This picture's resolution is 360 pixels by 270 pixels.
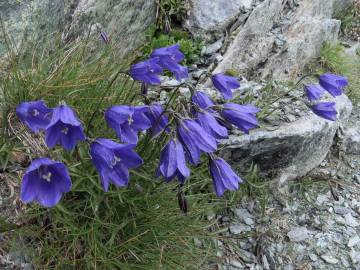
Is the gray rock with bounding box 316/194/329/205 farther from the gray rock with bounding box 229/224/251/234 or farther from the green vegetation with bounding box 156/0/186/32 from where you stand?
the green vegetation with bounding box 156/0/186/32

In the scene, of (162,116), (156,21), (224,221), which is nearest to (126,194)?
(162,116)

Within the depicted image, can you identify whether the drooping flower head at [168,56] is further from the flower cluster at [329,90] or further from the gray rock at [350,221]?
the gray rock at [350,221]

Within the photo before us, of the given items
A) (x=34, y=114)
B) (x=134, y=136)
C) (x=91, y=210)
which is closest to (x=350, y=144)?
(x=91, y=210)

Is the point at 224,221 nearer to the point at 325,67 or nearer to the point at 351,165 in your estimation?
the point at 351,165

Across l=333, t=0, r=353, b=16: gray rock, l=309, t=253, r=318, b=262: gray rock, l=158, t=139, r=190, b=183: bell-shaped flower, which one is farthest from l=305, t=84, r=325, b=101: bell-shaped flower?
l=333, t=0, r=353, b=16: gray rock

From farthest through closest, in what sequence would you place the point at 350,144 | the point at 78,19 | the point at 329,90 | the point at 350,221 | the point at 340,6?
the point at 340,6 → the point at 350,144 → the point at 78,19 → the point at 350,221 → the point at 329,90

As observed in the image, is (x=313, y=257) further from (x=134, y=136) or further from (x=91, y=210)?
(x=134, y=136)

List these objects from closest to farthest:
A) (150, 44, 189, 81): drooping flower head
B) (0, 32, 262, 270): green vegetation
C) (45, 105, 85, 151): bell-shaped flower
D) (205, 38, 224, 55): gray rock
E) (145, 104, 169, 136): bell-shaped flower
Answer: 1. (45, 105, 85, 151): bell-shaped flower
2. (145, 104, 169, 136): bell-shaped flower
3. (150, 44, 189, 81): drooping flower head
4. (0, 32, 262, 270): green vegetation
5. (205, 38, 224, 55): gray rock

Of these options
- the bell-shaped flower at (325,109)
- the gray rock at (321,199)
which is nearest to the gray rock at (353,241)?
the gray rock at (321,199)
